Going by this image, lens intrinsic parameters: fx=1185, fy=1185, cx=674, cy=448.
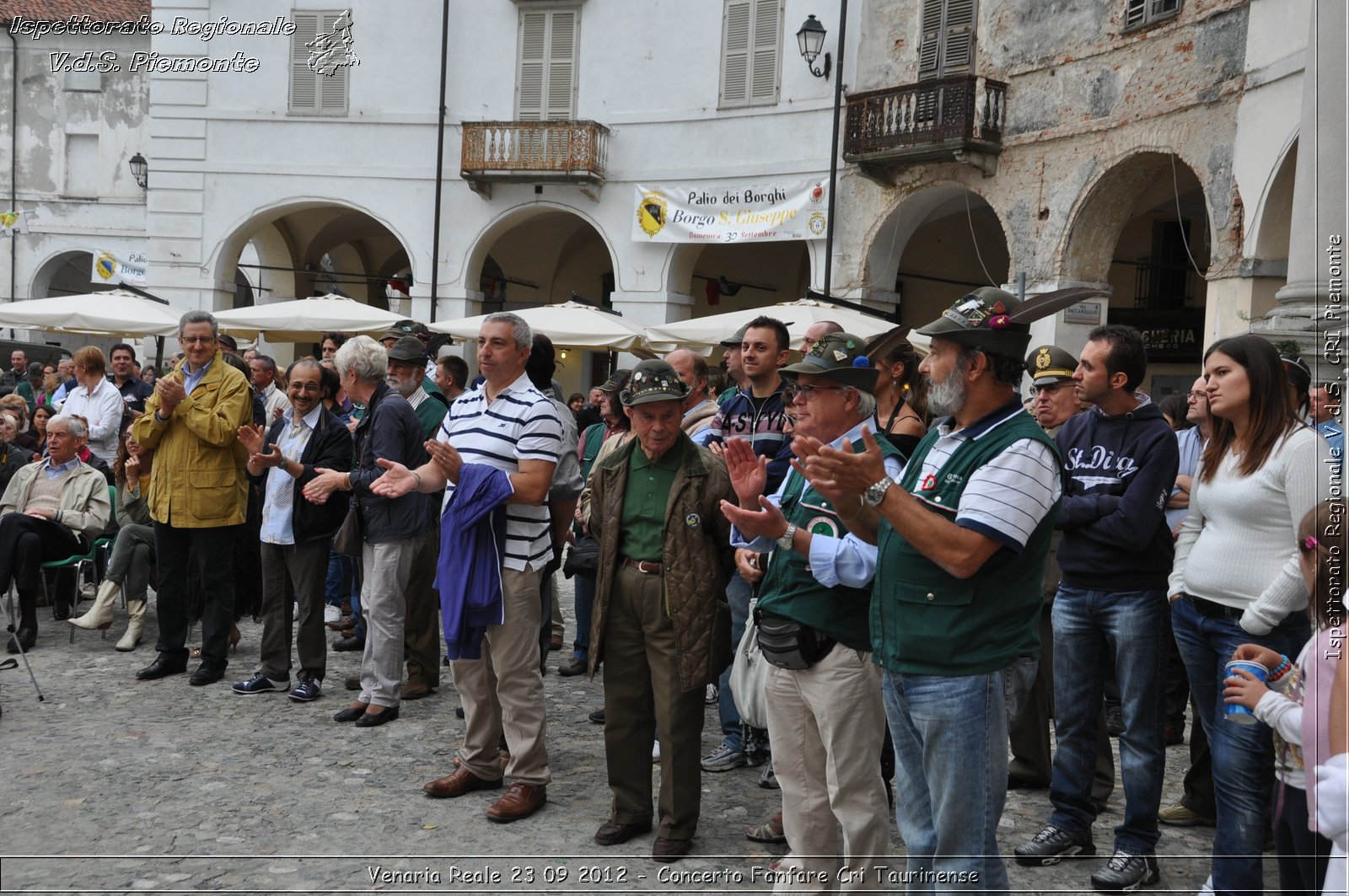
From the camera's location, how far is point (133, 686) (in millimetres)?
7074

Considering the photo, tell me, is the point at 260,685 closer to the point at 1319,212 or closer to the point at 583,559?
the point at 583,559

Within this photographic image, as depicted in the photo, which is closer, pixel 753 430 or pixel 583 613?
pixel 753 430

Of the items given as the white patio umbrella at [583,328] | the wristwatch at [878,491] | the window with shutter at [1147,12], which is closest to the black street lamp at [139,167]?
the white patio umbrella at [583,328]

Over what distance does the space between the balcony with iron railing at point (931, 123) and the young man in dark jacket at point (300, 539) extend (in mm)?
11540

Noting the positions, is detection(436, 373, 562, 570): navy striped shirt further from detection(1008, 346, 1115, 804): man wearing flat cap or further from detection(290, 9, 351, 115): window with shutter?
detection(290, 9, 351, 115): window with shutter

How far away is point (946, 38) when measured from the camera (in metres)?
16.9

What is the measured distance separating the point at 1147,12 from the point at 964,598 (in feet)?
44.0

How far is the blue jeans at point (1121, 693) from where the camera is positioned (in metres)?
4.46

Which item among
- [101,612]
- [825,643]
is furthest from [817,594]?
[101,612]

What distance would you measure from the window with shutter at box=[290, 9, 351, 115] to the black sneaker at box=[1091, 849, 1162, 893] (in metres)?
20.0

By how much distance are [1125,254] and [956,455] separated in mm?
17934

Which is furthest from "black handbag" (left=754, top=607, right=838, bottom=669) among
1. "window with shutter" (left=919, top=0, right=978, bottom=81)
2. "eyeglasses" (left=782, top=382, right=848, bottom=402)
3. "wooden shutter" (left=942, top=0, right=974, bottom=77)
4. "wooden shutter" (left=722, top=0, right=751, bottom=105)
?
"wooden shutter" (left=722, top=0, right=751, bottom=105)

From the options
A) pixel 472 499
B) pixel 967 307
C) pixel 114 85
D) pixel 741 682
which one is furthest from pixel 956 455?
pixel 114 85

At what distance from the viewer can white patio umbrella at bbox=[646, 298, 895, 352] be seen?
1143 centimetres
